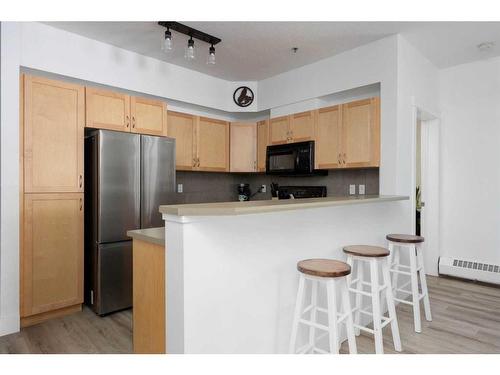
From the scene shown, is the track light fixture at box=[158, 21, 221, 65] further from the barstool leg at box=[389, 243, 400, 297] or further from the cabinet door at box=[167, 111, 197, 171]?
the barstool leg at box=[389, 243, 400, 297]

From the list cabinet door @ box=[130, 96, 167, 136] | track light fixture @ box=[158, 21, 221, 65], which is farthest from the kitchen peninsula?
cabinet door @ box=[130, 96, 167, 136]

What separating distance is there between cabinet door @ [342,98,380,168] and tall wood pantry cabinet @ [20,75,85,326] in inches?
103

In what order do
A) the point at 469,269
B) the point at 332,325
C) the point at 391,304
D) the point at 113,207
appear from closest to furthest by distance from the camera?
the point at 332,325
the point at 391,304
the point at 113,207
the point at 469,269

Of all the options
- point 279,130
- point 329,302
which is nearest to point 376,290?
point 329,302

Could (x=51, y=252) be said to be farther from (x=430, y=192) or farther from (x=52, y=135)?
(x=430, y=192)

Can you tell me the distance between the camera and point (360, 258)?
7.07 ft

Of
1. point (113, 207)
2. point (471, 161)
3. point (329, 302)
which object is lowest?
point (329, 302)

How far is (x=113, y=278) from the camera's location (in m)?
2.90

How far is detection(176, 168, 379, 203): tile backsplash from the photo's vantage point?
12.2 ft

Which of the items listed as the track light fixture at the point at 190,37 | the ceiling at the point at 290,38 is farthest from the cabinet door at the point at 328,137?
the track light fixture at the point at 190,37

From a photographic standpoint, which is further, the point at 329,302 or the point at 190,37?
the point at 190,37

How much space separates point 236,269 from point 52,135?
2101 mm
